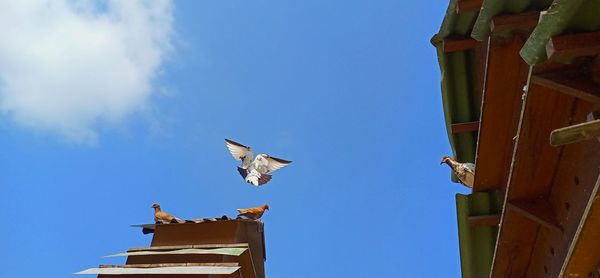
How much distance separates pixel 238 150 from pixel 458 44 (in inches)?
348

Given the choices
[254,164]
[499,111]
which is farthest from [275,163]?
[499,111]

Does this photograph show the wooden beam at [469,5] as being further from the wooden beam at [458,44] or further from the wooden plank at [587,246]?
the wooden plank at [587,246]

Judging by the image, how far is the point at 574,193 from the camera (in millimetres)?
4781

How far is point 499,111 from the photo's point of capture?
6.25 metres

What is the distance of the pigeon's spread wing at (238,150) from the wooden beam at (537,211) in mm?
10488

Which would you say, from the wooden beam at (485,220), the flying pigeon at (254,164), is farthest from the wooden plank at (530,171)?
the flying pigeon at (254,164)

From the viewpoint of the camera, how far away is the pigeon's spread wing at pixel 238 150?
49.9 feet

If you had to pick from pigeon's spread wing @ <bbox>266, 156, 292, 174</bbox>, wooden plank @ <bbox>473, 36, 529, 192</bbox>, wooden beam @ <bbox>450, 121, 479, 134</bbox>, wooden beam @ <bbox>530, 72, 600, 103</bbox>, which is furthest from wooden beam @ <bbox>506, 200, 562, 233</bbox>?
pigeon's spread wing @ <bbox>266, 156, 292, 174</bbox>

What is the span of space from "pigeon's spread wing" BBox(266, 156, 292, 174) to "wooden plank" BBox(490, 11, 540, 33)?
10123mm

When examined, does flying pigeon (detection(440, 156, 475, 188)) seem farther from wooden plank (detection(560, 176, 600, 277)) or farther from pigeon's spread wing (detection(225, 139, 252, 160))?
pigeon's spread wing (detection(225, 139, 252, 160))

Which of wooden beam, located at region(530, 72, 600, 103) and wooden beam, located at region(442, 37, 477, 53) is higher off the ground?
wooden beam, located at region(442, 37, 477, 53)

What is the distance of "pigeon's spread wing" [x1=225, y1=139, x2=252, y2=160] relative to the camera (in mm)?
15211

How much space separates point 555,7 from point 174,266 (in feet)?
30.4

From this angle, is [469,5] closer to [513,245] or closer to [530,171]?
[530,171]
